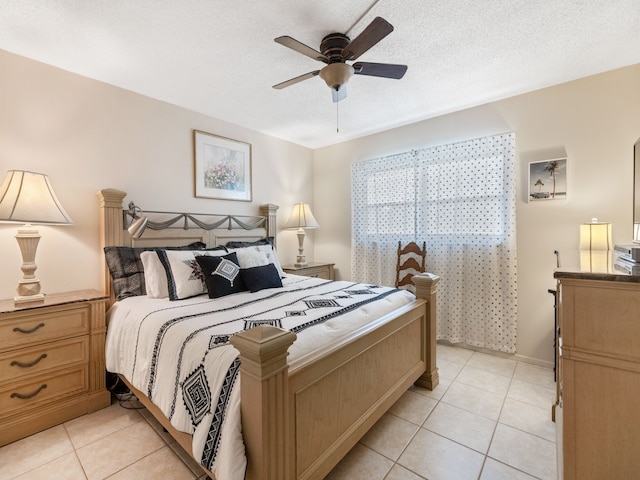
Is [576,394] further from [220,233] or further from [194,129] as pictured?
[194,129]

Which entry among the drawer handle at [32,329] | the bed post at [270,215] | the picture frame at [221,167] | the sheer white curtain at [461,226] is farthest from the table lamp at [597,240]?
the drawer handle at [32,329]

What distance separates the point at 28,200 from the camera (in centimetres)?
185

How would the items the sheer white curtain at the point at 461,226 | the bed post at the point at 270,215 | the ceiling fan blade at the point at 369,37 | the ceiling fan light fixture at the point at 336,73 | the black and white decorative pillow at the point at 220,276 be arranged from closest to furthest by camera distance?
the ceiling fan blade at the point at 369,37
the ceiling fan light fixture at the point at 336,73
the black and white decorative pillow at the point at 220,276
the sheer white curtain at the point at 461,226
the bed post at the point at 270,215

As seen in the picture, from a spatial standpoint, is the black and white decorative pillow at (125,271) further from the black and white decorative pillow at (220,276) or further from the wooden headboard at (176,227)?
the black and white decorative pillow at (220,276)

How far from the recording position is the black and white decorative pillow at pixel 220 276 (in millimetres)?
2158

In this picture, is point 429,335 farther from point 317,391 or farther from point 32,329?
point 32,329

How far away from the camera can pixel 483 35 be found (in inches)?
74.5

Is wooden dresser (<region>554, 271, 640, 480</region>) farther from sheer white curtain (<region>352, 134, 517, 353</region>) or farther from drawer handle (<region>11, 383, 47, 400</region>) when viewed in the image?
drawer handle (<region>11, 383, 47, 400</region>)

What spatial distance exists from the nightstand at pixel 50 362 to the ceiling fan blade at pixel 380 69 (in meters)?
2.35

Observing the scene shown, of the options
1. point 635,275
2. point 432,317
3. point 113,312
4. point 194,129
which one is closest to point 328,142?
point 194,129

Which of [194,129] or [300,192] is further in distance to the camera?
[300,192]

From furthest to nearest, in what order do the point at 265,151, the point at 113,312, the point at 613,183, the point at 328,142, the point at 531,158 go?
the point at 328,142 < the point at 265,151 < the point at 531,158 < the point at 613,183 < the point at 113,312

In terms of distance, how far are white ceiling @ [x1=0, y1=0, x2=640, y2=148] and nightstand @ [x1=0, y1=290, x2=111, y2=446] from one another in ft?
5.69

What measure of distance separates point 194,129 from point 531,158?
3.30m
